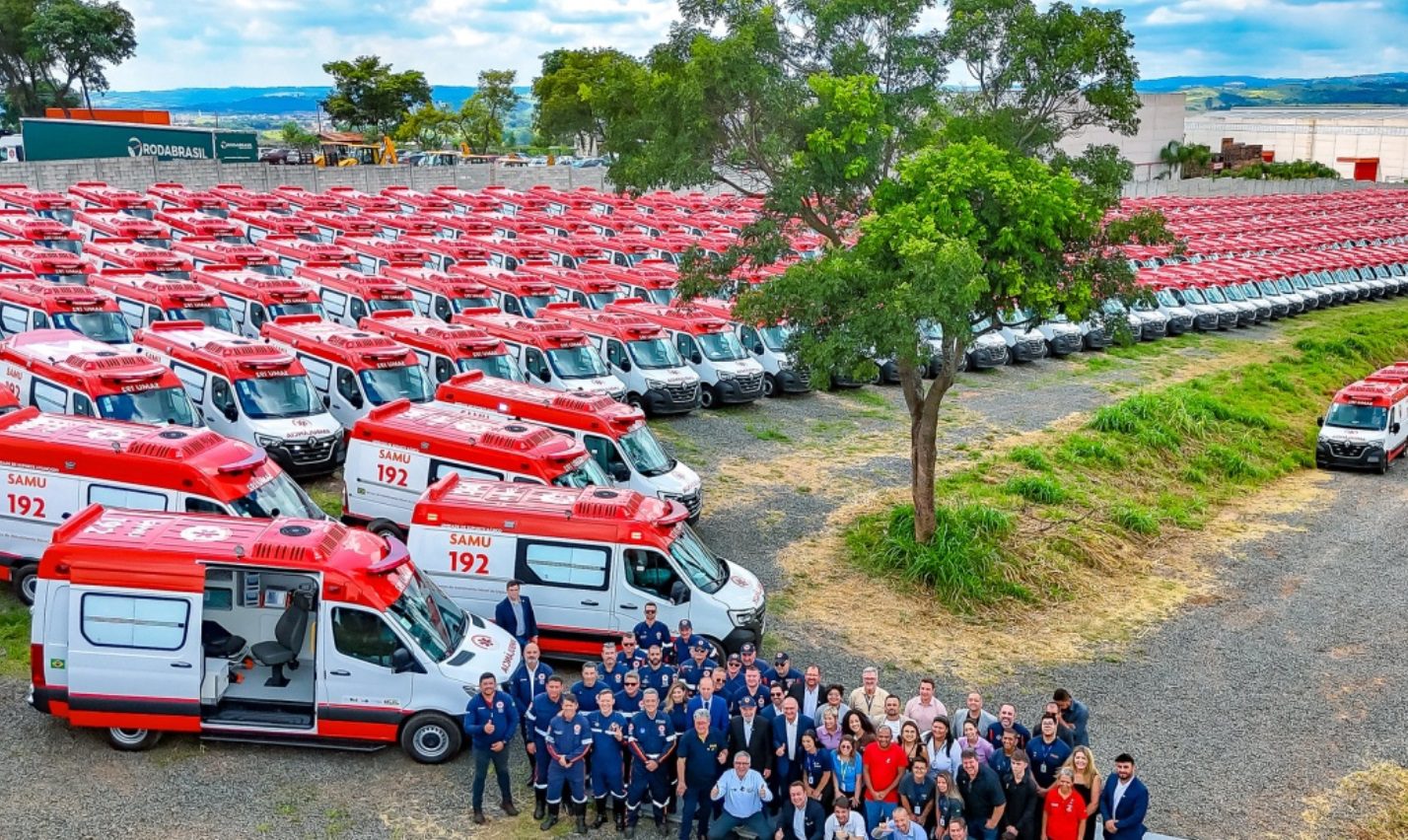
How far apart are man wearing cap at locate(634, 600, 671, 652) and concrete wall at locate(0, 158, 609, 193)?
45.6m

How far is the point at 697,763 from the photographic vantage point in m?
11.1

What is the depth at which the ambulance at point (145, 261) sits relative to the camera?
94.8ft

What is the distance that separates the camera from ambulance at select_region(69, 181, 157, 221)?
137 feet

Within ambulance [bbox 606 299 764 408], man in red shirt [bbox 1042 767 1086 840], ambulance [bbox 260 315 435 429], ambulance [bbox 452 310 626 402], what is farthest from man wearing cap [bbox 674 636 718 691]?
ambulance [bbox 606 299 764 408]

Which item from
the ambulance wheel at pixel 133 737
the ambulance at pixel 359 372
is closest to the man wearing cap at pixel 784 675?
the ambulance wheel at pixel 133 737

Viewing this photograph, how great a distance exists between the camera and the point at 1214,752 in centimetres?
1439

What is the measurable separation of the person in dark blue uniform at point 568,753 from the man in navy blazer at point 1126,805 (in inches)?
187

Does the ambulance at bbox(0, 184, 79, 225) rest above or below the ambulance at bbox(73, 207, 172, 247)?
above

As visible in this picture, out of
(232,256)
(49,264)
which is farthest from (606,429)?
(232,256)

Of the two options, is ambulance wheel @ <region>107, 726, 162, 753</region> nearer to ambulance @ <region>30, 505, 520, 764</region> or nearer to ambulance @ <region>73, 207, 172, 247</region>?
ambulance @ <region>30, 505, 520, 764</region>

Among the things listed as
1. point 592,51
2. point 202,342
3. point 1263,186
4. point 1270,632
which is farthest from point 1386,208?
point 202,342

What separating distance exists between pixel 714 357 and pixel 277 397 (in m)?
11.3

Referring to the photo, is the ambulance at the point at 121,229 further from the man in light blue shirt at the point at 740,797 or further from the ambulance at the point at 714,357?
the man in light blue shirt at the point at 740,797

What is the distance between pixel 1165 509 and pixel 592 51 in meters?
66.4
